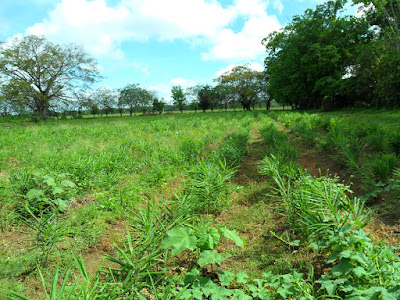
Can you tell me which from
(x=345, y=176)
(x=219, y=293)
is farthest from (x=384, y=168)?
(x=219, y=293)

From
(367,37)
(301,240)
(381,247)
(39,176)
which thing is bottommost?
(301,240)

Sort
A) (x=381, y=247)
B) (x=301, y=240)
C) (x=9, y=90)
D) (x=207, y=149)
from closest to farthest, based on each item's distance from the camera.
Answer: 1. (x=381, y=247)
2. (x=301, y=240)
3. (x=207, y=149)
4. (x=9, y=90)

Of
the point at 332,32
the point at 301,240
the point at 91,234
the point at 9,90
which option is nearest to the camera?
the point at 301,240

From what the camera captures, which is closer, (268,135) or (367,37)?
(268,135)

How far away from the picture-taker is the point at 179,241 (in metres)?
1.63

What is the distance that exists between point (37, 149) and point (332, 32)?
2405 cm

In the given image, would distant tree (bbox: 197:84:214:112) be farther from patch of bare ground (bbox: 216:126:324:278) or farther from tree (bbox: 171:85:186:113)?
patch of bare ground (bbox: 216:126:324:278)

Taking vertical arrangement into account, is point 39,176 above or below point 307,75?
below

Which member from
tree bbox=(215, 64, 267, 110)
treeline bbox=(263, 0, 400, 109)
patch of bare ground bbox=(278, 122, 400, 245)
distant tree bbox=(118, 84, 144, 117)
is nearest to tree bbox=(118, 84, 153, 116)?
distant tree bbox=(118, 84, 144, 117)

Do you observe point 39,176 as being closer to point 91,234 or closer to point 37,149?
point 91,234

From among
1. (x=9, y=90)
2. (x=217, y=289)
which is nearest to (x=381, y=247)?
(x=217, y=289)

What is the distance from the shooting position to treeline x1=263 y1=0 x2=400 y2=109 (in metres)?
16.3

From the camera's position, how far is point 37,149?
19.2 feet

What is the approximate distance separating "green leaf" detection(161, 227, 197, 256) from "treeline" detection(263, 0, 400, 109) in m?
18.1
